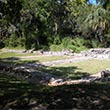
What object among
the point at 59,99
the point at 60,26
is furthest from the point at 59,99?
the point at 60,26

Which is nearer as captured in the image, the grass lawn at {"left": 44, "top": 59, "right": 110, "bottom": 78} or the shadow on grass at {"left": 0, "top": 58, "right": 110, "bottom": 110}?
the shadow on grass at {"left": 0, "top": 58, "right": 110, "bottom": 110}

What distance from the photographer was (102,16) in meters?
47.2

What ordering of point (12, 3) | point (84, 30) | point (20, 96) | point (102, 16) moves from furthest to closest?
1. point (84, 30)
2. point (102, 16)
3. point (12, 3)
4. point (20, 96)

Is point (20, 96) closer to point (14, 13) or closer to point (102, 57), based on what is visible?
point (14, 13)

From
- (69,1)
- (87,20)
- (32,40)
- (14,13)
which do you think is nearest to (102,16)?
(87,20)

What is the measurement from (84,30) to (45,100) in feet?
139

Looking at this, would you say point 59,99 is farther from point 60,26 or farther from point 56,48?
point 60,26

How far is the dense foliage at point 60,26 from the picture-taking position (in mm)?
47656

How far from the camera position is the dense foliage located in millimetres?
47656

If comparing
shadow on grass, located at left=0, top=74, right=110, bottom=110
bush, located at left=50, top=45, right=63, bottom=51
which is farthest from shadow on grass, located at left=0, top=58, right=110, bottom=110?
bush, located at left=50, top=45, right=63, bottom=51

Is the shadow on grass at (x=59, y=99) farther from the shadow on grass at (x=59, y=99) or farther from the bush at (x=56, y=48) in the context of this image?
the bush at (x=56, y=48)

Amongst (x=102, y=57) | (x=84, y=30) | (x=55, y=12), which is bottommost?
(x=102, y=57)

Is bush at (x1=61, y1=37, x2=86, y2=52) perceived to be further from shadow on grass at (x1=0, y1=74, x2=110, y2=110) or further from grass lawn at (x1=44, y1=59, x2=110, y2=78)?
shadow on grass at (x1=0, y1=74, x2=110, y2=110)

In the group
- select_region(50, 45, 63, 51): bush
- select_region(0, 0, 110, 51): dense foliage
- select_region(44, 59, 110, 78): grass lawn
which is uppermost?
select_region(0, 0, 110, 51): dense foliage
